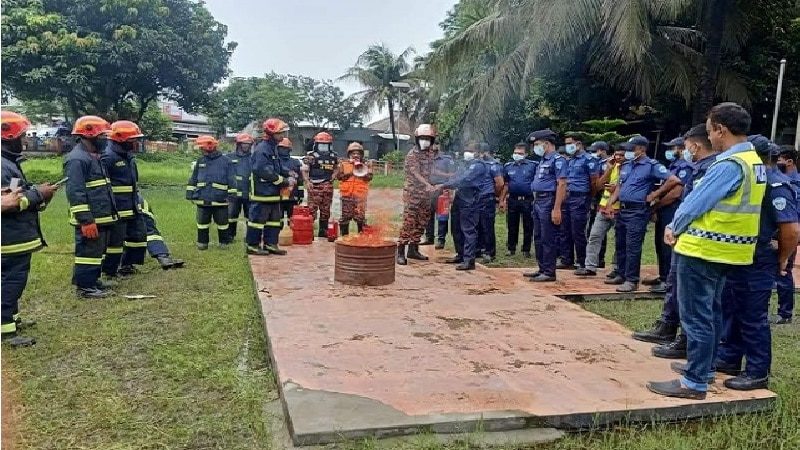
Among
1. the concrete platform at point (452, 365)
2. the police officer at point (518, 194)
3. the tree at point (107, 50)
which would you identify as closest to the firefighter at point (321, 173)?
the police officer at point (518, 194)

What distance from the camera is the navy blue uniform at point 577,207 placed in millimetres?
7234

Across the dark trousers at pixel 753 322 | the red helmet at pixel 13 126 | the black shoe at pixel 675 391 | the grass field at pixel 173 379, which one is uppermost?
the red helmet at pixel 13 126

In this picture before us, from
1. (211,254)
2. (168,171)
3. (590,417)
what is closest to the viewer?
(590,417)

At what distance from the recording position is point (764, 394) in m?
3.59

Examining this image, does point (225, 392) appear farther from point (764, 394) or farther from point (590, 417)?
point (764, 394)

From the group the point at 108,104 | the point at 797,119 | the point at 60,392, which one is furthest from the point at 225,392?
the point at 108,104

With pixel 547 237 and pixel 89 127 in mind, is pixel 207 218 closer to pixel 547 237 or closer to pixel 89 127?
pixel 89 127

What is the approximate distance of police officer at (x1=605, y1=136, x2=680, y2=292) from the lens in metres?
6.39

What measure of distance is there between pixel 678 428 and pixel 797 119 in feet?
52.4

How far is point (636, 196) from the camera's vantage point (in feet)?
21.0

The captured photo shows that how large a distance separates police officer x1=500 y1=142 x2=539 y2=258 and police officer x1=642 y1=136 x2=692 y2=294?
2158 mm

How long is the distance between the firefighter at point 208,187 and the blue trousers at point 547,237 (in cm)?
445

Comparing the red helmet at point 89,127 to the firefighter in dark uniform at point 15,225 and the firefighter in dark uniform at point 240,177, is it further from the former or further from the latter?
the firefighter in dark uniform at point 240,177

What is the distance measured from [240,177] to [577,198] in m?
5.32
